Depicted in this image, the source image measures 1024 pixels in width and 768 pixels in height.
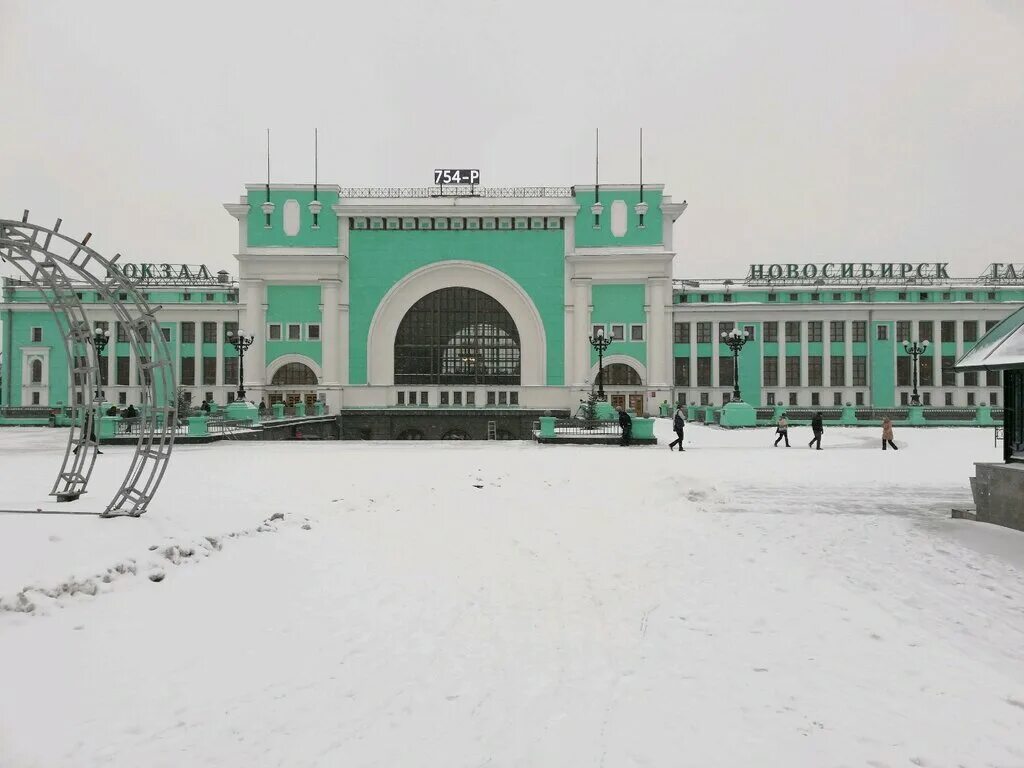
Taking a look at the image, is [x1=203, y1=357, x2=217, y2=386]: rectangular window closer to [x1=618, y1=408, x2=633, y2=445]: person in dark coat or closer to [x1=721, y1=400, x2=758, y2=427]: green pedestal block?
[x1=618, y1=408, x2=633, y2=445]: person in dark coat

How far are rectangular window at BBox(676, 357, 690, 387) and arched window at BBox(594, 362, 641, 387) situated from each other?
559cm

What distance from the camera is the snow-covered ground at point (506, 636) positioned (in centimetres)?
415

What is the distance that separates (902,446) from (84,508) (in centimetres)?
2660

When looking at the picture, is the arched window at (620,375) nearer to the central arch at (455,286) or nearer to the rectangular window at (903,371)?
the central arch at (455,286)

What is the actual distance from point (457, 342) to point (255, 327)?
15018 millimetres

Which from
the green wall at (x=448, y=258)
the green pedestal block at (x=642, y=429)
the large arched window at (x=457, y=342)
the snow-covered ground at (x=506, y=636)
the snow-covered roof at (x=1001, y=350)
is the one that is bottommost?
the snow-covered ground at (x=506, y=636)

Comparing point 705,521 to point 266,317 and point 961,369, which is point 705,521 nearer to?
point 961,369

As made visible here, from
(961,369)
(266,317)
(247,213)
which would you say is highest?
(247,213)

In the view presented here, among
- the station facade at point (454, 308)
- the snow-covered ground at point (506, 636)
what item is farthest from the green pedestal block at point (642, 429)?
the station facade at point (454, 308)

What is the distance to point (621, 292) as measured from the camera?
5006 cm

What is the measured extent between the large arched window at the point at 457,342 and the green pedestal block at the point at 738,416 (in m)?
18.4

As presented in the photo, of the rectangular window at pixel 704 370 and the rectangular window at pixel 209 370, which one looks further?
the rectangular window at pixel 704 370

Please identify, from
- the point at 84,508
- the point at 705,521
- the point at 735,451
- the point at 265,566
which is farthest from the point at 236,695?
the point at 735,451

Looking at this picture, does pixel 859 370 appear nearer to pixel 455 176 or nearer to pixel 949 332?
pixel 949 332
